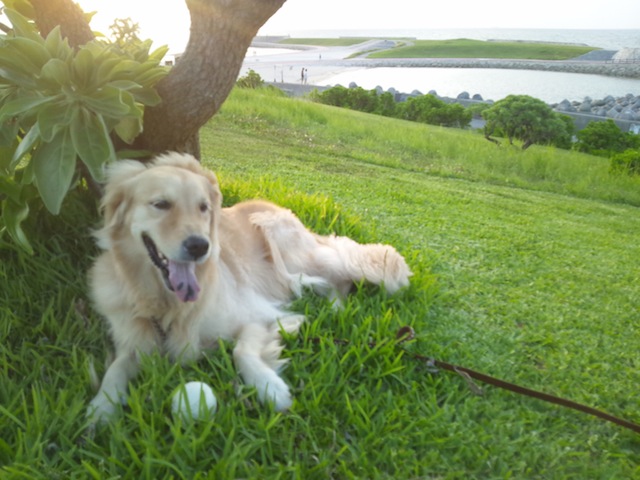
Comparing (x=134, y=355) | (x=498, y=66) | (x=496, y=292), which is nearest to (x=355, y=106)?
(x=496, y=292)

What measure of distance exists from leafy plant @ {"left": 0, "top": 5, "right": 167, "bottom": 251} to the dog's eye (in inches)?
15.8

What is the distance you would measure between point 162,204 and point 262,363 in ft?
2.60

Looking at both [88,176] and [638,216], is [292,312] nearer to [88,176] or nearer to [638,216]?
[88,176]

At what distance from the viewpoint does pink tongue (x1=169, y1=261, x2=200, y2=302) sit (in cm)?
A: 218

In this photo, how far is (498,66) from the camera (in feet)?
142

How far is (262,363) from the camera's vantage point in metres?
2.26

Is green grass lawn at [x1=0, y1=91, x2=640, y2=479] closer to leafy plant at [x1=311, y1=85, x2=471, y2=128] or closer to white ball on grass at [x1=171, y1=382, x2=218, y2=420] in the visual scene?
white ball on grass at [x1=171, y1=382, x2=218, y2=420]

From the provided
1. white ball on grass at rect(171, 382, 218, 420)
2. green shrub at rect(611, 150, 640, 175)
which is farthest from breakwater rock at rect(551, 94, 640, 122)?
white ball on grass at rect(171, 382, 218, 420)

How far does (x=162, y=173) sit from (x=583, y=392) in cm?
219

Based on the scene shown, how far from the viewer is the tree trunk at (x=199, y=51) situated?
2.98 meters

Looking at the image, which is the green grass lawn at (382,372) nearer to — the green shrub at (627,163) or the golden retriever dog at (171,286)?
the golden retriever dog at (171,286)

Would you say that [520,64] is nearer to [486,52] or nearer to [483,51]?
[486,52]

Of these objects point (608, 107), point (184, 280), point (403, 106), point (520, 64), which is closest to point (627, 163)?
point (403, 106)

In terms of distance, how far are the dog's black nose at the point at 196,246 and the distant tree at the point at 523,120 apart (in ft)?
43.5
